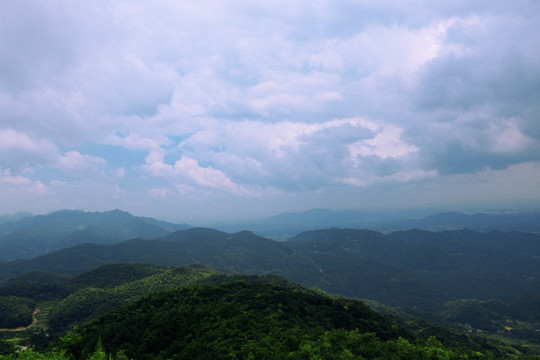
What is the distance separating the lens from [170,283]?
551 ft

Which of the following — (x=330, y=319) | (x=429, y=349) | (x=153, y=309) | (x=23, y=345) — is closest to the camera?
(x=429, y=349)

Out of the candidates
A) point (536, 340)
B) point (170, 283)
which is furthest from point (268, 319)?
point (536, 340)

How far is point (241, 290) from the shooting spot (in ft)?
289

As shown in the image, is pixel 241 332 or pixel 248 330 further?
pixel 248 330

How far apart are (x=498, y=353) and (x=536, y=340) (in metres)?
144

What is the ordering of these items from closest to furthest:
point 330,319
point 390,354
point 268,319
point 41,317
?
1. point 390,354
2. point 268,319
3. point 330,319
4. point 41,317

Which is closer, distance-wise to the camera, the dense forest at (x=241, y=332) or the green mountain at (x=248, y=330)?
the dense forest at (x=241, y=332)

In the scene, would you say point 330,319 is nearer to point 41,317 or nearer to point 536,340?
point 41,317

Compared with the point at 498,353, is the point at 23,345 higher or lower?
higher

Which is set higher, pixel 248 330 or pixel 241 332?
pixel 248 330

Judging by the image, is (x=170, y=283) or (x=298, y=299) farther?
(x=170, y=283)

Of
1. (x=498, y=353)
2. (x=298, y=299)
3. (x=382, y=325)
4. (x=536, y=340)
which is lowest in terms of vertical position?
(x=536, y=340)

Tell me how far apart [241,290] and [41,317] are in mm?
132111

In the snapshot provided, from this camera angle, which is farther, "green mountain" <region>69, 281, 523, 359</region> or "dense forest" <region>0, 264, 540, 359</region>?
"green mountain" <region>69, 281, 523, 359</region>
